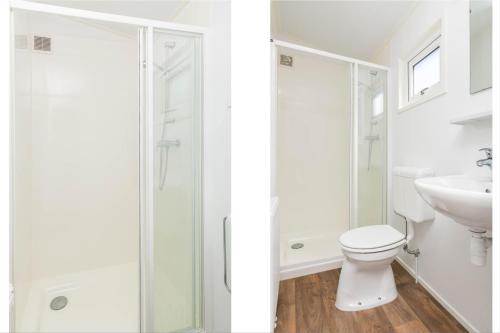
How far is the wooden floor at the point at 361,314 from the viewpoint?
45.9 inches

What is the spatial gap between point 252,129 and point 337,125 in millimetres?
2123

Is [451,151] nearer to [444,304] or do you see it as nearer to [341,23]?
[444,304]

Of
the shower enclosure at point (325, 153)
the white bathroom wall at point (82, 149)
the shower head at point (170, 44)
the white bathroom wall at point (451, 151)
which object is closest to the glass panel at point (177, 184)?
the shower head at point (170, 44)

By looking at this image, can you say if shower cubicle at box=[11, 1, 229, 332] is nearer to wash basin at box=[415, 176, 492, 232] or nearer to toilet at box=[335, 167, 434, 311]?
toilet at box=[335, 167, 434, 311]

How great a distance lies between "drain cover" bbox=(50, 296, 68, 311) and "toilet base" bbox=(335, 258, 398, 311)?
1.73 metres

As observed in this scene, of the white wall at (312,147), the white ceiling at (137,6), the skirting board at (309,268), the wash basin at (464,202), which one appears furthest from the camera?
the white wall at (312,147)

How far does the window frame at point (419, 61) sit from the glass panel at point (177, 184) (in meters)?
1.47

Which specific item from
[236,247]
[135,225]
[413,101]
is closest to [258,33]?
[236,247]

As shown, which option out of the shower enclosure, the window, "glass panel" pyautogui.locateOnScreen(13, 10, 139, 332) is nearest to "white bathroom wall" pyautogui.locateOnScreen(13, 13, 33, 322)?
"glass panel" pyautogui.locateOnScreen(13, 10, 139, 332)

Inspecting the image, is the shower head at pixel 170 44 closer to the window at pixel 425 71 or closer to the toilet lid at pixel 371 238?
the toilet lid at pixel 371 238

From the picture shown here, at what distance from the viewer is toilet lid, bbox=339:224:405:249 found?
49.6 inches

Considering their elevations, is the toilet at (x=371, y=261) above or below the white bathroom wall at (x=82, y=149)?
below

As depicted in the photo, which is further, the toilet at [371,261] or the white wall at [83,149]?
the white wall at [83,149]

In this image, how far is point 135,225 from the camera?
186cm
